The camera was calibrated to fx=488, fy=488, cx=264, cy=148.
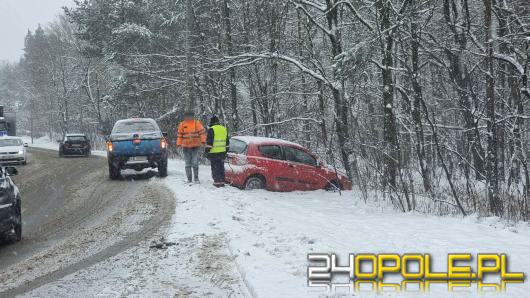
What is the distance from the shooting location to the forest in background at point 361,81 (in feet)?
34.7

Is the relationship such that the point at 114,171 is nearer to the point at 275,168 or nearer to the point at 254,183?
the point at 254,183

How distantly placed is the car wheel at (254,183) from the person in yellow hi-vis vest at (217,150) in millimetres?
812

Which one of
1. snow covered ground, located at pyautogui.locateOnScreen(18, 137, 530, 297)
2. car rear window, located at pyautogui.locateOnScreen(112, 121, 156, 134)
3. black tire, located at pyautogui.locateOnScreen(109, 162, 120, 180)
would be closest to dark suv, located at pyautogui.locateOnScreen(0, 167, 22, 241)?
snow covered ground, located at pyautogui.locateOnScreen(18, 137, 530, 297)

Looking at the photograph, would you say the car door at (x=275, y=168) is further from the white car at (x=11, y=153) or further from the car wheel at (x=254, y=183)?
the white car at (x=11, y=153)

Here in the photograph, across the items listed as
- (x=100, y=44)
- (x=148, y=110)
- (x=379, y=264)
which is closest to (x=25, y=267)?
(x=379, y=264)

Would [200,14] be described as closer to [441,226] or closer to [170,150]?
[170,150]

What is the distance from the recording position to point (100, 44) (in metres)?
41.9

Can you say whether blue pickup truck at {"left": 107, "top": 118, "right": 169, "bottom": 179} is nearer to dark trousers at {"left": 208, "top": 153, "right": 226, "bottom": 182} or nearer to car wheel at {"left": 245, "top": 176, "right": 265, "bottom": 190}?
dark trousers at {"left": 208, "top": 153, "right": 226, "bottom": 182}

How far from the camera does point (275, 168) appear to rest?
14336mm

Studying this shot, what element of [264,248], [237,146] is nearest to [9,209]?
[264,248]

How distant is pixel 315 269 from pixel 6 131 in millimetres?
35181

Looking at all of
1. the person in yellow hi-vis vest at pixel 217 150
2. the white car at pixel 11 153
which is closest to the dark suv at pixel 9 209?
the person in yellow hi-vis vest at pixel 217 150

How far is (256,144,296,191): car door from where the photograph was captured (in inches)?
559

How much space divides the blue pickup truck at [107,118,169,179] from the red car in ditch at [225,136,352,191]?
2.70m
